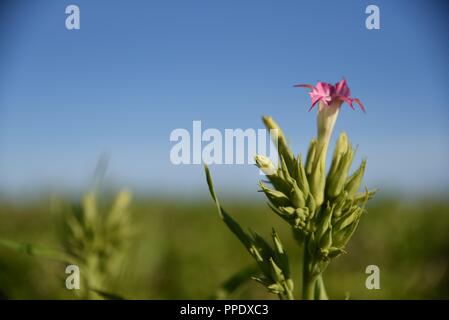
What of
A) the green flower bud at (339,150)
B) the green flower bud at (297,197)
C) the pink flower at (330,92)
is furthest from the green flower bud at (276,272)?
the pink flower at (330,92)

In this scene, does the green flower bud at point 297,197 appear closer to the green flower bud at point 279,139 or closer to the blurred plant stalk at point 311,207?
the blurred plant stalk at point 311,207

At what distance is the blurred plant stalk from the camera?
1.43 metres

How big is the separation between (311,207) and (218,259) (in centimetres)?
212

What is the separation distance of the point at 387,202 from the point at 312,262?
3.51m

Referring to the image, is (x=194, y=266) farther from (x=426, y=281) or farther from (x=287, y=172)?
(x=287, y=172)

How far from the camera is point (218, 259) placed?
3.46m

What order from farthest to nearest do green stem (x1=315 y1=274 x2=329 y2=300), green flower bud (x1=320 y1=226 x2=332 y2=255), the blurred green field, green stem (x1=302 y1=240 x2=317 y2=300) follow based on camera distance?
the blurred green field < green stem (x1=315 y1=274 x2=329 y2=300) < green stem (x1=302 y1=240 x2=317 y2=300) < green flower bud (x1=320 y1=226 x2=332 y2=255)

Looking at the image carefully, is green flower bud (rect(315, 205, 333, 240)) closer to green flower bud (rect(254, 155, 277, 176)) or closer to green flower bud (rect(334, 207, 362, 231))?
green flower bud (rect(334, 207, 362, 231))

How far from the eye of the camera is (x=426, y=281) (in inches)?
107

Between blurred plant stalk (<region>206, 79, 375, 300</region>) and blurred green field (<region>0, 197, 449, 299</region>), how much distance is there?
19.4 inches

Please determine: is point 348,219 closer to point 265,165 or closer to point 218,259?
point 265,165

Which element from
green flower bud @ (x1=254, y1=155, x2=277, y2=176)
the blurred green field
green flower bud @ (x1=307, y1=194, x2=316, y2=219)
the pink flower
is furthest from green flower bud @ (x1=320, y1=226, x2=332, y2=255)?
the blurred green field
